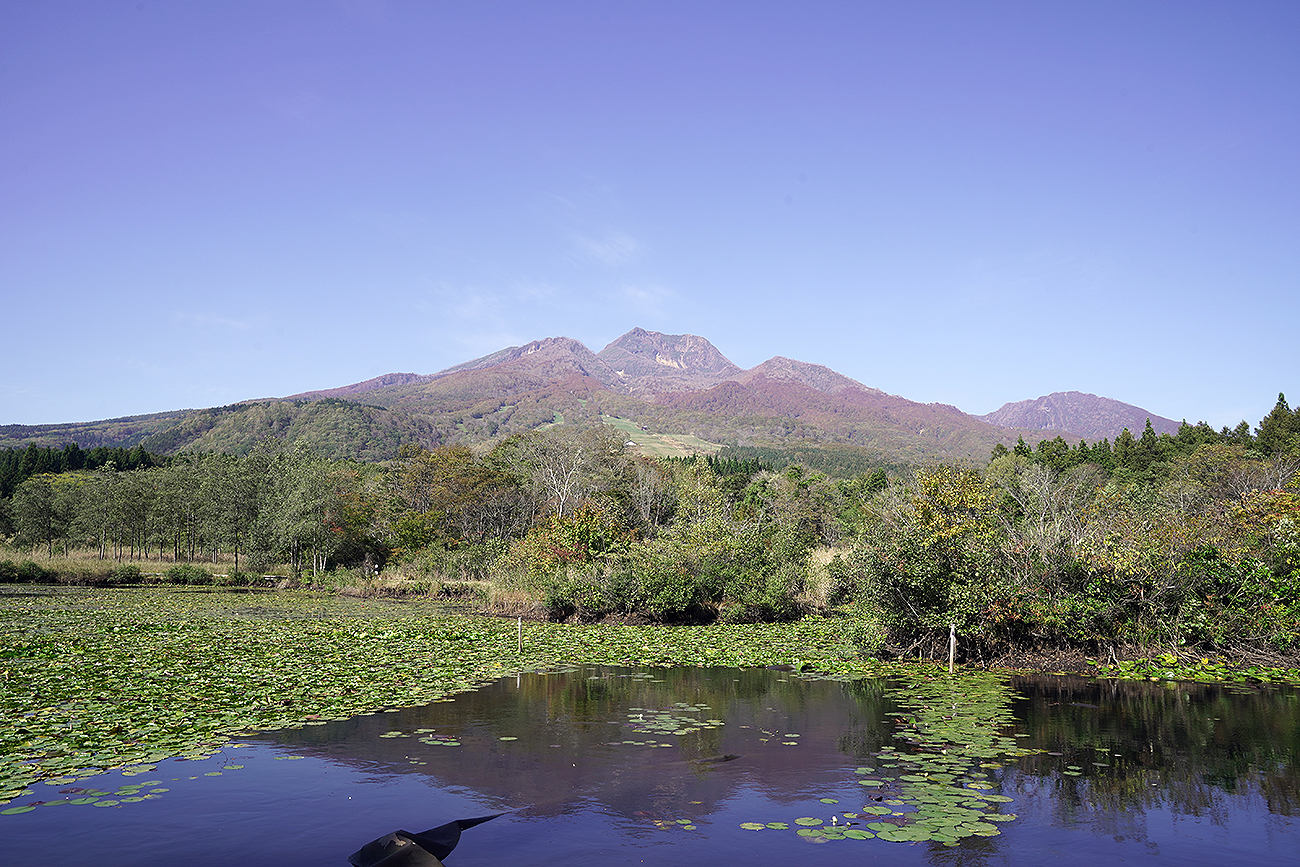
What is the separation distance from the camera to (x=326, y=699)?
14211mm

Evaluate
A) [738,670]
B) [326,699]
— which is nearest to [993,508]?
[738,670]

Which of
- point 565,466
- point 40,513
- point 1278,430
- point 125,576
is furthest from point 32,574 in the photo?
point 1278,430

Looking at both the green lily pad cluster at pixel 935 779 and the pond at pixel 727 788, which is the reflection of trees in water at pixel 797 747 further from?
the green lily pad cluster at pixel 935 779

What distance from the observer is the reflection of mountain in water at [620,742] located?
9602 mm

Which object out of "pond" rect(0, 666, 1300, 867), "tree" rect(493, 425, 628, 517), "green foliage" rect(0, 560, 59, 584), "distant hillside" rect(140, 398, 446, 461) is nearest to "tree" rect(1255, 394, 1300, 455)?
"tree" rect(493, 425, 628, 517)

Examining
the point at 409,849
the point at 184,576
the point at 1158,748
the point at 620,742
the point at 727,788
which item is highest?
the point at 409,849

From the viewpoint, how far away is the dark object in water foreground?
6961 mm

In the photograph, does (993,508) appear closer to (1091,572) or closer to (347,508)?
(1091,572)

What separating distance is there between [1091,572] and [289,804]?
17.0 metres

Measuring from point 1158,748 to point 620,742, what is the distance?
26.0ft

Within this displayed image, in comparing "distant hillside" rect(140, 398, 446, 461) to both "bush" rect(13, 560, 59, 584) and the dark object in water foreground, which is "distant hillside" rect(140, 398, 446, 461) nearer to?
"bush" rect(13, 560, 59, 584)

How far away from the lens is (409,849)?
701 centimetres

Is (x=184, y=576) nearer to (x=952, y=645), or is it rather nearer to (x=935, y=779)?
(x=952, y=645)

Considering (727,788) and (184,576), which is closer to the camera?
(727,788)
